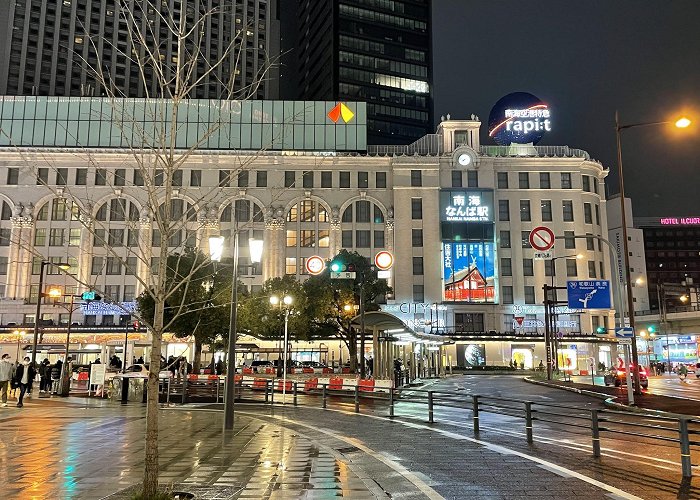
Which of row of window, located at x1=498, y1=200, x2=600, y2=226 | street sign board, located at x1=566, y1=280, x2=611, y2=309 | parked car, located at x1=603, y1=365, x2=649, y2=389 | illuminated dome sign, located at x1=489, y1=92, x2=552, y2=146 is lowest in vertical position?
parked car, located at x1=603, y1=365, x2=649, y2=389

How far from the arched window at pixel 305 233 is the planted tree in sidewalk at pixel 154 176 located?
9518 mm

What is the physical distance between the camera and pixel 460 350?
7212cm

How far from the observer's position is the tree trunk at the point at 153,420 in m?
7.60

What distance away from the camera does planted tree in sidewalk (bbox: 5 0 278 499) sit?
8758 mm

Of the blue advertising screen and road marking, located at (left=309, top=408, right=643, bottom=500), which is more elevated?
the blue advertising screen

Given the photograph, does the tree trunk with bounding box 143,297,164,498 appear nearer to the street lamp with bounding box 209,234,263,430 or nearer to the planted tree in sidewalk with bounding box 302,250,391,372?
the street lamp with bounding box 209,234,263,430

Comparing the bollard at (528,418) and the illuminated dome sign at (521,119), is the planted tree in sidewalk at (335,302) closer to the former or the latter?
the illuminated dome sign at (521,119)

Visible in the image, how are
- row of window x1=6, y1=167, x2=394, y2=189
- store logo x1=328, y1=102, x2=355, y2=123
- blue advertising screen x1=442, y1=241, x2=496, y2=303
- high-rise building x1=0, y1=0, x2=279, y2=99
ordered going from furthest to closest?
high-rise building x1=0, y1=0, x2=279, y2=99
store logo x1=328, y1=102, x2=355, y2=123
blue advertising screen x1=442, y1=241, x2=496, y2=303
row of window x1=6, y1=167, x2=394, y2=189

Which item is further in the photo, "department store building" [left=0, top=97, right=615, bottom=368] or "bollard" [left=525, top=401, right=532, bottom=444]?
"department store building" [left=0, top=97, right=615, bottom=368]

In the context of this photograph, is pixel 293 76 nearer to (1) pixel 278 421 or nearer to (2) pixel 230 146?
(2) pixel 230 146

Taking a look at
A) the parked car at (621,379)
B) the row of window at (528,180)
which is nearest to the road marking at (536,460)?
the parked car at (621,379)

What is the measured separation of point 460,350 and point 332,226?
2144cm

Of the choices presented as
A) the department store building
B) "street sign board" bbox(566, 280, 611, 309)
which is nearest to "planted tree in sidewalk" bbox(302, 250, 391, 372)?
the department store building

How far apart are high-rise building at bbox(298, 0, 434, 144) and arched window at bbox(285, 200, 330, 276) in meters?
44.4
